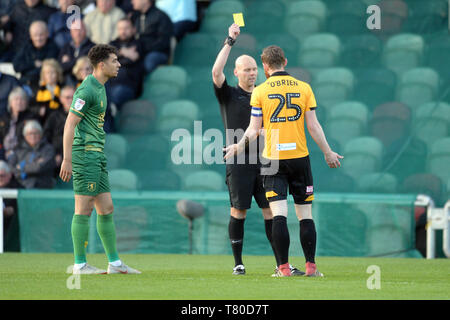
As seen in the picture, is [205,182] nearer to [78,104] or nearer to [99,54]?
[99,54]

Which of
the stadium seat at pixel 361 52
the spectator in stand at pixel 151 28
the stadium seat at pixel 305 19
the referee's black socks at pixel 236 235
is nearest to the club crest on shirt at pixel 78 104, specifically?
the referee's black socks at pixel 236 235

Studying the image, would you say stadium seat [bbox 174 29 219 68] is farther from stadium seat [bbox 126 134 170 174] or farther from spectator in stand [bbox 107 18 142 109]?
stadium seat [bbox 126 134 170 174]

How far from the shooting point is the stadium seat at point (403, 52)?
15.0 m

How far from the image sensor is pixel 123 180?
1323cm

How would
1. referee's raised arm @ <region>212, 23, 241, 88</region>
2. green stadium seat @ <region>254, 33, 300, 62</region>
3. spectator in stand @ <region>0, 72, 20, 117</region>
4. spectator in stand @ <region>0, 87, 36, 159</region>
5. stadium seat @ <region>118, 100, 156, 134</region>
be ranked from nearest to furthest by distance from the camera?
referee's raised arm @ <region>212, 23, 241, 88</region>, spectator in stand @ <region>0, 87, 36, 159</region>, spectator in stand @ <region>0, 72, 20, 117</region>, stadium seat @ <region>118, 100, 156, 134</region>, green stadium seat @ <region>254, 33, 300, 62</region>

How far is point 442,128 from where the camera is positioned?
44.2 ft

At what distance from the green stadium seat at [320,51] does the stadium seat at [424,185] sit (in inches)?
135

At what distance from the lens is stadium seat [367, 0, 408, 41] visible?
624 inches

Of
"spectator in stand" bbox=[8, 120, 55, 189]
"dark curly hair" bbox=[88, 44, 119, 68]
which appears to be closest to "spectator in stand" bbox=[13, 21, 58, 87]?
"spectator in stand" bbox=[8, 120, 55, 189]

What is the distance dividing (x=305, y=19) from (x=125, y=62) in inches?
151

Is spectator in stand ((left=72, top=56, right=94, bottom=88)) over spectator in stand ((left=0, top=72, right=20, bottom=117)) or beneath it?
over

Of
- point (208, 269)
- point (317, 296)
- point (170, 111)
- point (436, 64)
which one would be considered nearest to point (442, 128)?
point (436, 64)

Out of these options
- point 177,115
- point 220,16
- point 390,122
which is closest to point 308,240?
point 390,122

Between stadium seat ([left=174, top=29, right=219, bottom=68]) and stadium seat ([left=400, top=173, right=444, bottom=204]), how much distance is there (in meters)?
4.83
